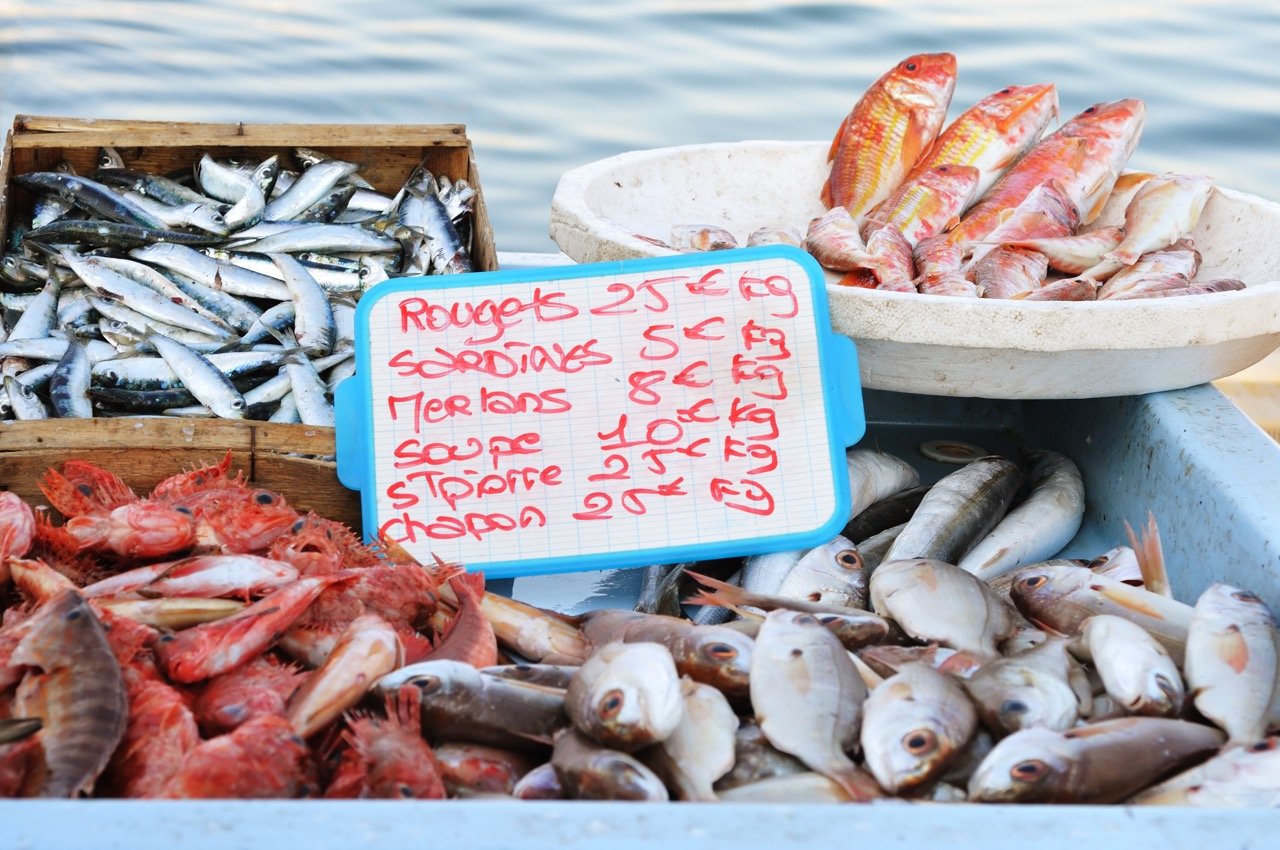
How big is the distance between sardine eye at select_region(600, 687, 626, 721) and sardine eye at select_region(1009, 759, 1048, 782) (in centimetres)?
47

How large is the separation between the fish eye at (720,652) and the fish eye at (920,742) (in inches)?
12.0

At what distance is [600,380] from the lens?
2.38 m

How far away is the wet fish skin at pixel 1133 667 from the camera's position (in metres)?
1.71

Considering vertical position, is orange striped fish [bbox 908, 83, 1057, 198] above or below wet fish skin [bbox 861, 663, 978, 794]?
above

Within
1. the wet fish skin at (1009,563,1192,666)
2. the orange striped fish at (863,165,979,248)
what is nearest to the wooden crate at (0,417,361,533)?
the wet fish skin at (1009,563,1192,666)

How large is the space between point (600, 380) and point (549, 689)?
82cm

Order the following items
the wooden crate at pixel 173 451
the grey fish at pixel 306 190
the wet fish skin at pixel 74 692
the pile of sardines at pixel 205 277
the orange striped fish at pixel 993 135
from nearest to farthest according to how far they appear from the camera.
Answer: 1. the wet fish skin at pixel 74 692
2. the wooden crate at pixel 173 451
3. the pile of sardines at pixel 205 277
4. the orange striped fish at pixel 993 135
5. the grey fish at pixel 306 190

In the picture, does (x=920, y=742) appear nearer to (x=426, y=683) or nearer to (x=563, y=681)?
(x=563, y=681)

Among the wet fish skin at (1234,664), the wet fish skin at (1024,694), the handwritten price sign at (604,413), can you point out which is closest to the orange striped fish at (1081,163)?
the handwritten price sign at (604,413)

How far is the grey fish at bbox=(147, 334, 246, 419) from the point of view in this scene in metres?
2.71

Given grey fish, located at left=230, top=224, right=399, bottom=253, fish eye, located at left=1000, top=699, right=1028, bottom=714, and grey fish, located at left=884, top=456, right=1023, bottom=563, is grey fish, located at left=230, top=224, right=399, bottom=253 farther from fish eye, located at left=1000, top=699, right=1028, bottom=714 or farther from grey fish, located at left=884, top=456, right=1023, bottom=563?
fish eye, located at left=1000, top=699, right=1028, bottom=714

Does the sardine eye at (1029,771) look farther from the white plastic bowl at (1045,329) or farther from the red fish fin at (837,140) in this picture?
the red fish fin at (837,140)

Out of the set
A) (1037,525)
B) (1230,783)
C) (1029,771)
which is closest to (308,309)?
(1037,525)

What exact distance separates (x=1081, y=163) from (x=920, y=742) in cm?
195
